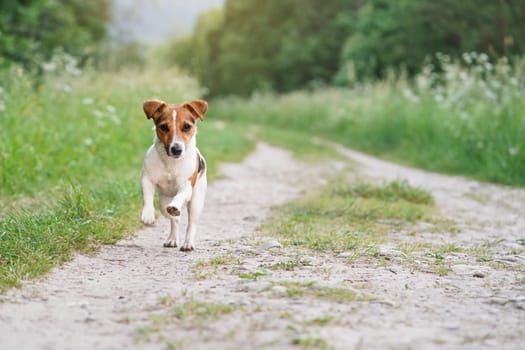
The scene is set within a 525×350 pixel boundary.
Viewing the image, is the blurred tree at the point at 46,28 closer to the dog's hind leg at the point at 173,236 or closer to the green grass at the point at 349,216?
the green grass at the point at 349,216

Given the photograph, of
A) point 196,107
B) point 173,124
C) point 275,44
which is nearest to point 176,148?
point 173,124

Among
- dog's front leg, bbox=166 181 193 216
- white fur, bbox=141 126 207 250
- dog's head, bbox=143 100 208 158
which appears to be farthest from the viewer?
white fur, bbox=141 126 207 250

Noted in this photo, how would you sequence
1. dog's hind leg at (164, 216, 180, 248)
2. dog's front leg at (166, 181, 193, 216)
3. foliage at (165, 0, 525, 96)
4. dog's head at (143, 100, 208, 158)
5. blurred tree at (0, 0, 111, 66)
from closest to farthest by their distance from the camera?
dog's front leg at (166, 181, 193, 216), dog's head at (143, 100, 208, 158), dog's hind leg at (164, 216, 180, 248), blurred tree at (0, 0, 111, 66), foliage at (165, 0, 525, 96)

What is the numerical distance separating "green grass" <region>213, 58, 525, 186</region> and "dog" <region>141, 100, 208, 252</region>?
7141 mm

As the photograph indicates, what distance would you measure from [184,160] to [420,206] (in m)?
3.91

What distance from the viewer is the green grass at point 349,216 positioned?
5.99m

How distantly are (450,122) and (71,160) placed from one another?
7.96 metres

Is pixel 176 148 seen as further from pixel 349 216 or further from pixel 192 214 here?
pixel 349 216

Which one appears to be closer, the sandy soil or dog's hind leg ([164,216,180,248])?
the sandy soil

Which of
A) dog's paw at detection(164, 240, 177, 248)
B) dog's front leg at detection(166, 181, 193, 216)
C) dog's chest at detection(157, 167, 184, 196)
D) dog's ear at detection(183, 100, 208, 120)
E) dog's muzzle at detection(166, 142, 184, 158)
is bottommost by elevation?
dog's paw at detection(164, 240, 177, 248)

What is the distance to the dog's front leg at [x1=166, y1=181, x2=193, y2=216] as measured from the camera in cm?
504

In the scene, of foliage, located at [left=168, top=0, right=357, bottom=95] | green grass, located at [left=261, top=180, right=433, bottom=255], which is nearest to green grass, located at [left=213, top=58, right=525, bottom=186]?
green grass, located at [left=261, top=180, right=433, bottom=255]

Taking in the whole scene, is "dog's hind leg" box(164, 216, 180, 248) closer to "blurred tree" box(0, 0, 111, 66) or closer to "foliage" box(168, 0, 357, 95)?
"blurred tree" box(0, 0, 111, 66)

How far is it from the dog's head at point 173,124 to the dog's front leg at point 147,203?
0.35 m
